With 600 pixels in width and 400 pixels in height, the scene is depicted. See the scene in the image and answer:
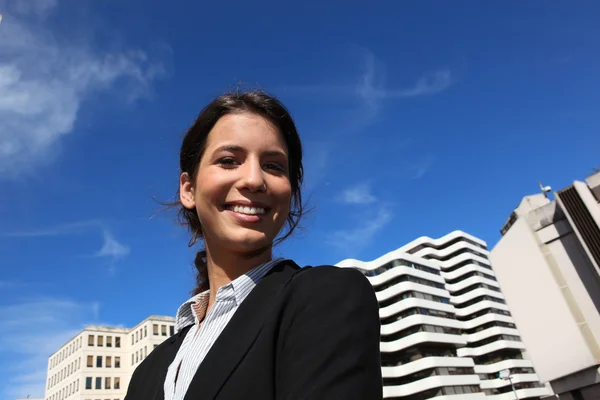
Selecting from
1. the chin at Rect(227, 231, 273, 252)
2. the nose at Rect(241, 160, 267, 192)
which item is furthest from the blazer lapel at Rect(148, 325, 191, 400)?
the nose at Rect(241, 160, 267, 192)

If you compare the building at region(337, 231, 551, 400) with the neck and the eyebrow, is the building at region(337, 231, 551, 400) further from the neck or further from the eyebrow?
the eyebrow

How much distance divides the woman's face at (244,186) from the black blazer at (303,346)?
0.40 metres

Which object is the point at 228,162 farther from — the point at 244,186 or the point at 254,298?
the point at 254,298

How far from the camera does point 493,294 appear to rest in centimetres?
7344

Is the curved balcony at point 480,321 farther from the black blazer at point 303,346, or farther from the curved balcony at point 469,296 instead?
the black blazer at point 303,346

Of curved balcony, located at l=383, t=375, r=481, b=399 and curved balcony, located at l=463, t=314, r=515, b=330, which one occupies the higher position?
curved balcony, located at l=463, t=314, r=515, b=330

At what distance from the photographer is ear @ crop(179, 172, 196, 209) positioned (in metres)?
1.95

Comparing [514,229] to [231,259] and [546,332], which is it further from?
[231,259]

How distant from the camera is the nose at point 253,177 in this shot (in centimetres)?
152

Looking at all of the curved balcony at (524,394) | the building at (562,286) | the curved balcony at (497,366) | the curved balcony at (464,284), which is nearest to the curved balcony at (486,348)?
the curved balcony at (497,366)

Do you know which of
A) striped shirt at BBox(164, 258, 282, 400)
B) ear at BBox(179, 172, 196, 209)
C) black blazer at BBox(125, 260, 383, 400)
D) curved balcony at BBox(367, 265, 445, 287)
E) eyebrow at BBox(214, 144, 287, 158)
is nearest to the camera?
black blazer at BBox(125, 260, 383, 400)

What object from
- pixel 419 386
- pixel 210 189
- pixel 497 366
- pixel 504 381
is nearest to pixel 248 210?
pixel 210 189

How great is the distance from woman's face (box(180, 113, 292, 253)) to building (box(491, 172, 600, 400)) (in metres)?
31.2

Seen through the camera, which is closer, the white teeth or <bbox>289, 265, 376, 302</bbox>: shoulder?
<bbox>289, 265, 376, 302</bbox>: shoulder
